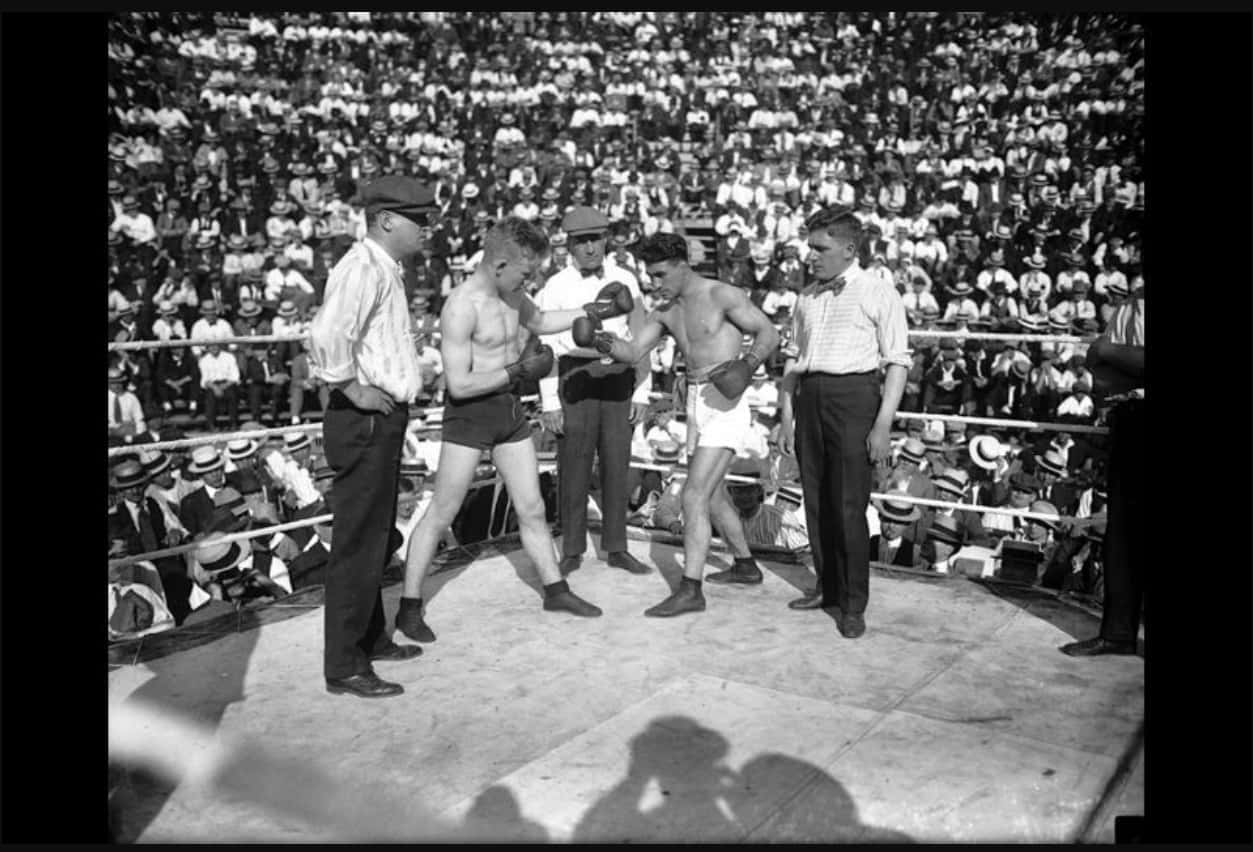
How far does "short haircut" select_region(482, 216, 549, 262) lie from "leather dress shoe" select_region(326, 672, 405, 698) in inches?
68.7

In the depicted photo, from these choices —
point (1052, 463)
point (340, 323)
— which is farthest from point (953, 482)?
point (340, 323)

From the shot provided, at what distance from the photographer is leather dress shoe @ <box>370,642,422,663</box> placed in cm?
446

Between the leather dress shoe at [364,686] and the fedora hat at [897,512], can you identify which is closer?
the leather dress shoe at [364,686]

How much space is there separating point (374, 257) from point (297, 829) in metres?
1.93

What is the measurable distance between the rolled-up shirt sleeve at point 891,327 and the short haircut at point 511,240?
1459mm

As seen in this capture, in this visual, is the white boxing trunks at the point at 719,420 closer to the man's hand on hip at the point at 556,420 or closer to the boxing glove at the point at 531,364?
the boxing glove at the point at 531,364

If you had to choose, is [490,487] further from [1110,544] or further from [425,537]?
[1110,544]

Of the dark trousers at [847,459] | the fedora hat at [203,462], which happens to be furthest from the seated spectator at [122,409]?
the dark trousers at [847,459]

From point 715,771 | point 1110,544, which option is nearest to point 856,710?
point 715,771

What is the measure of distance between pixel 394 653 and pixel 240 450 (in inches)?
220

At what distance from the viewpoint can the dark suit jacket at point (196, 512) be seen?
7.88m

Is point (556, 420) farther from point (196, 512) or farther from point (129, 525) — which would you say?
point (129, 525)

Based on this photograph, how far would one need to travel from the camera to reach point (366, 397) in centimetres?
391

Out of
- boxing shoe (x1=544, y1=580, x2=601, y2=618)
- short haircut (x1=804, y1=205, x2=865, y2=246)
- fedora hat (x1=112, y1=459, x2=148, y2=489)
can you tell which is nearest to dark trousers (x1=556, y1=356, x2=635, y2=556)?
boxing shoe (x1=544, y1=580, x2=601, y2=618)
